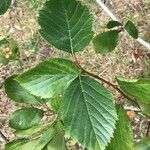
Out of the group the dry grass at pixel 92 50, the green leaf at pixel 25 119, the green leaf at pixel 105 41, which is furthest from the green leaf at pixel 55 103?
the dry grass at pixel 92 50

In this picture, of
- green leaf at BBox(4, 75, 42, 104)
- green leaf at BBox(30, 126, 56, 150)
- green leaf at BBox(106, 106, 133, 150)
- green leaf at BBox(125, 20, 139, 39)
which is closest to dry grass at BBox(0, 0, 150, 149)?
green leaf at BBox(125, 20, 139, 39)

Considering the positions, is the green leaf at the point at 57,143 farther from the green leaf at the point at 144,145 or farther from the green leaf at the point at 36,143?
the green leaf at the point at 144,145

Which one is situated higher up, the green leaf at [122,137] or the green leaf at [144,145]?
the green leaf at [122,137]

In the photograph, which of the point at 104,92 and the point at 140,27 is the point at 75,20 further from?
the point at 140,27

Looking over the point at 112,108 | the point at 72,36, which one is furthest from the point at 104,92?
the point at 72,36

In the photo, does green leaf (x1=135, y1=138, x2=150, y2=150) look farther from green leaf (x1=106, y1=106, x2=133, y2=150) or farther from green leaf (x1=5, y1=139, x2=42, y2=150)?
green leaf (x1=5, y1=139, x2=42, y2=150)

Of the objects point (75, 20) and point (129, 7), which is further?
point (129, 7)
